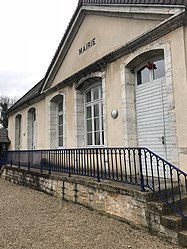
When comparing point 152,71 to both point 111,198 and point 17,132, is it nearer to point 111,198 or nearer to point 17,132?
point 111,198

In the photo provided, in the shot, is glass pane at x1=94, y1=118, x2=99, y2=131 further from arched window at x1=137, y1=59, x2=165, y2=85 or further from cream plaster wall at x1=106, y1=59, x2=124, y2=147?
arched window at x1=137, y1=59, x2=165, y2=85

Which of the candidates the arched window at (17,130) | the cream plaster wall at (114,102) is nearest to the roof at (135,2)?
the cream plaster wall at (114,102)

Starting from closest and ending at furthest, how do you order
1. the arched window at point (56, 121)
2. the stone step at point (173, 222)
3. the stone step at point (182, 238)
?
1. the stone step at point (182, 238)
2. the stone step at point (173, 222)
3. the arched window at point (56, 121)

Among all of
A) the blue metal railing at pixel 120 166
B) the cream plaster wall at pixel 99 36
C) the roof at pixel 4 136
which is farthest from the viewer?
the roof at pixel 4 136

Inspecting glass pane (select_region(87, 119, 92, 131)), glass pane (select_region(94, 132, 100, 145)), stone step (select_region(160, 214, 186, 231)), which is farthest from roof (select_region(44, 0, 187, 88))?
stone step (select_region(160, 214, 186, 231))

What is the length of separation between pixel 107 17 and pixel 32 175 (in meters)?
5.48

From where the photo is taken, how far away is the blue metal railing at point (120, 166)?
361cm

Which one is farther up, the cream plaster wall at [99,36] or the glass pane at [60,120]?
the cream plaster wall at [99,36]

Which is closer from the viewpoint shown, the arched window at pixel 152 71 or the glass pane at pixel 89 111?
the arched window at pixel 152 71

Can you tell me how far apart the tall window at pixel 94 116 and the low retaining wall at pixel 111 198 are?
5.78ft

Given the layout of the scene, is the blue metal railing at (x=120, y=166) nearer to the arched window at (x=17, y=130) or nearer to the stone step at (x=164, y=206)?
the stone step at (x=164, y=206)

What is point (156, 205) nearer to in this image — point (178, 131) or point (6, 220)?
point (178, 131)

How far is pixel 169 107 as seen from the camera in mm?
4531

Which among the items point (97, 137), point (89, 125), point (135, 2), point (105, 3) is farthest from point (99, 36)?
point (97, 137)
